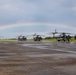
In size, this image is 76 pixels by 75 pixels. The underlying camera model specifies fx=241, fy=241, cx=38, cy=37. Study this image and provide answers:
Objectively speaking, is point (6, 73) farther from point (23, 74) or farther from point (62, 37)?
point (62, 37)

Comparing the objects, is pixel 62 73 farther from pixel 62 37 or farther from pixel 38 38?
pixel 38 38

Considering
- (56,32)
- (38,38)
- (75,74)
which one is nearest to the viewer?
(75,74)

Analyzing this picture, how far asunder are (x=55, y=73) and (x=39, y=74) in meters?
0.67

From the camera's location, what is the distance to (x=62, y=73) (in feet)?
31.2

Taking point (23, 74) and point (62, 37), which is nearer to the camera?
point (23, 74)

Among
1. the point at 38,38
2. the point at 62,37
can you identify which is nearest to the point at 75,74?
the point at 62,37

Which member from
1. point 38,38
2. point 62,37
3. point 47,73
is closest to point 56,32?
point 38,38

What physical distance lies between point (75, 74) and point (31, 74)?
5.58ft

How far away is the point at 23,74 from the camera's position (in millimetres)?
9398

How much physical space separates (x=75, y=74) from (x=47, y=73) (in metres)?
1.11

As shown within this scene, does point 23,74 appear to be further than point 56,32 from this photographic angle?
No

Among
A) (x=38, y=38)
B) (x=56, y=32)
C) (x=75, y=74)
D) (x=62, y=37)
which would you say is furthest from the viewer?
(x=56, y=32)

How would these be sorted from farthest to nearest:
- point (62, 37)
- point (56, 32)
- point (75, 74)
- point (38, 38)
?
1. point (56, 32)
2. point (38, 38)
3. point (62, 37)
4. point (75, 74)

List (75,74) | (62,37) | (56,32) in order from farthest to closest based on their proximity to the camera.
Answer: (56,32) → (62,37) → (75,74)
